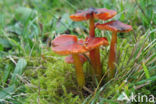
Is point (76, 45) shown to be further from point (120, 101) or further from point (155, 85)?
point (155, 85)

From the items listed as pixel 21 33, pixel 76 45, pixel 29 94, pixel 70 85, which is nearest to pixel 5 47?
pixel 21 33

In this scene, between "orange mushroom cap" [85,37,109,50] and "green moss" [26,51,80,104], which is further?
"green moss" [26,51,80,104]

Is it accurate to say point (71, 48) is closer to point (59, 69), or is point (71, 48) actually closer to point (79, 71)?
point (79, 71)

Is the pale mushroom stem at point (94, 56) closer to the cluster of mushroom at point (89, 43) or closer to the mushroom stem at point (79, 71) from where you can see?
the cluster of mushroom at point (89, 43)

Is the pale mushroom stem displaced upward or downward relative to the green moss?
upward

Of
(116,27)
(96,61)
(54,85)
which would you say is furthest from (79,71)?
(116,27)

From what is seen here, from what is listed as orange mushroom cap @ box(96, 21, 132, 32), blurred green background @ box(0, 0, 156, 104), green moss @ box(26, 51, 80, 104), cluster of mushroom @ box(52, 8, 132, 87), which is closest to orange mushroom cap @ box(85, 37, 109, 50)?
cluster of mushroom @ box(52, 8, 132, 87)

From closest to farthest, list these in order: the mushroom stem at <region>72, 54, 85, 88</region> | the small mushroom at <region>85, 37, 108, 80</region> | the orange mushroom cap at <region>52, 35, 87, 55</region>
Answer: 1. the orange mushroom cap at <region>52, 35, 87, 55</region>
2. the small mushroom at <region>85, 37, 108, 80</region>
3. the mushroom stem at <region>72, 54, 85, 88</region>

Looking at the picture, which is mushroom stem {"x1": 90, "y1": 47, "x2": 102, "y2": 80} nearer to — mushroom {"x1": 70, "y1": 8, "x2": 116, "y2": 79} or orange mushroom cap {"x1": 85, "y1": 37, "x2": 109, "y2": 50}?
mushroom {"x1": 70, "y1": 8, "x2": 116, "y2": 79}
